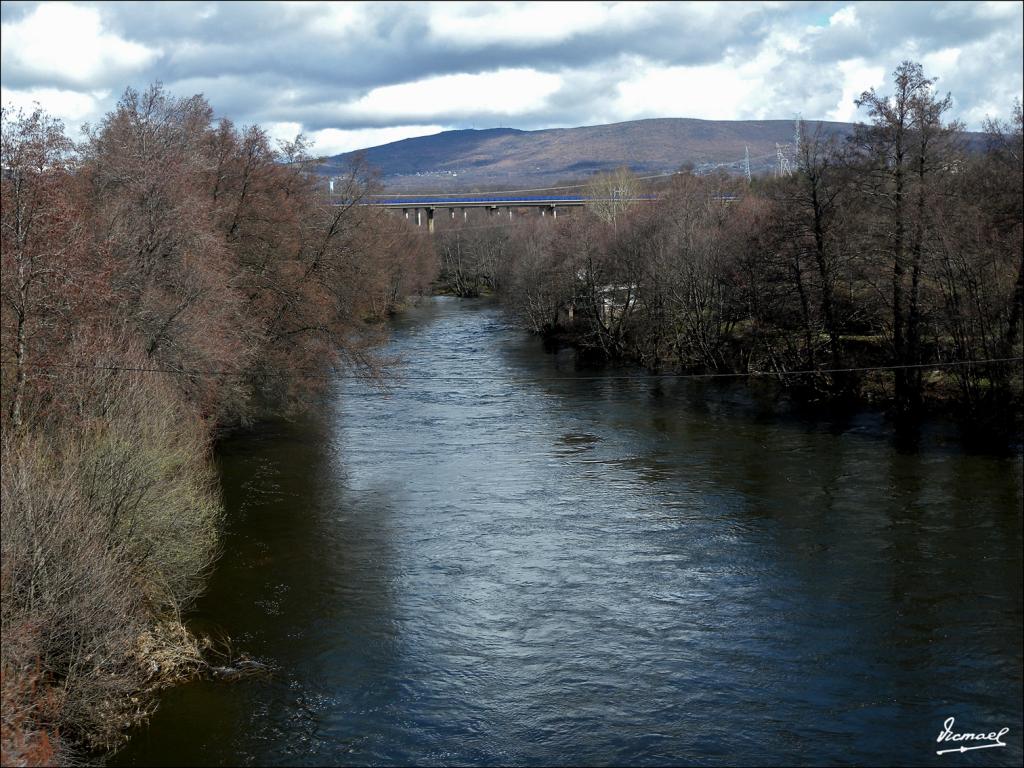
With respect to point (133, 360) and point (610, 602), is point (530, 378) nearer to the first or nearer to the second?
point (133, 360)

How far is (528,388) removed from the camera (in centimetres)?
4394

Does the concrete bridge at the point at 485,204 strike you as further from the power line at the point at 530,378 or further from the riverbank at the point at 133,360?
the riverbank at the point at 133,360

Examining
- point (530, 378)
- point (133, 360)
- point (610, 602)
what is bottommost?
point (610, 602)

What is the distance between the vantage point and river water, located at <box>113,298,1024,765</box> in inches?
562

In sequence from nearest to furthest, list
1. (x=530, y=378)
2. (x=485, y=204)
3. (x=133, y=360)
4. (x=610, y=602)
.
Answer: (x=610, y=602) → (x=133, y=360) → (x=530, y=378) → (x=485, y=204)

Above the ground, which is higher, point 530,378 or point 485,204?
point 485,204

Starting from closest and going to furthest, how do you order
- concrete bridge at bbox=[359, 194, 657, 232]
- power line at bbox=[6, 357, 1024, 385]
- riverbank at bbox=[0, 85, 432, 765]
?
riverbank at bbox=[0, 85, 432, 765] < power line at bbox=[6, 357, 1024, 385] < concrete bridge at bbox=[359, 194, 657, 232]

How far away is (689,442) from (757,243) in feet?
53.5

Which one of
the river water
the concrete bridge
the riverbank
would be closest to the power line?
the riverbank

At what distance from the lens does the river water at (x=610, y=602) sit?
562 inches

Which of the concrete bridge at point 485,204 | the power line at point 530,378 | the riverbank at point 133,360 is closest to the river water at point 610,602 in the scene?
the riverbank at point 133,360

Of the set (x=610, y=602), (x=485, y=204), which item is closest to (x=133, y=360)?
(x=610, y=602)

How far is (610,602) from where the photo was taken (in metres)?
19.0

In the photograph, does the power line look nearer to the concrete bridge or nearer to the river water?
the river water
